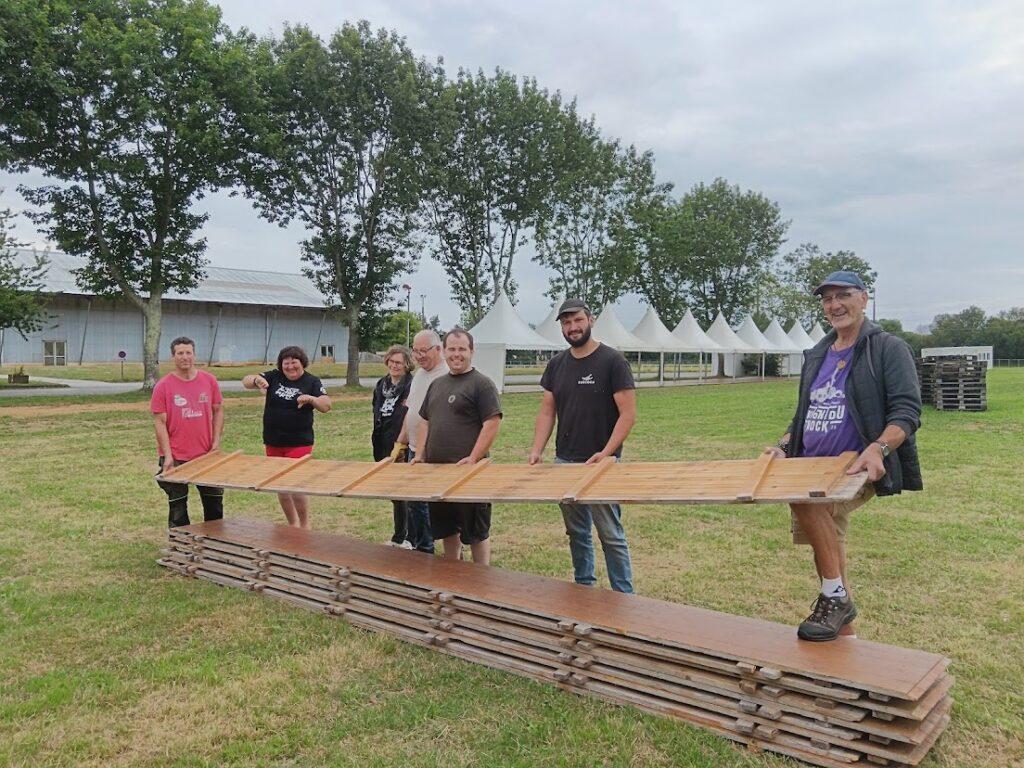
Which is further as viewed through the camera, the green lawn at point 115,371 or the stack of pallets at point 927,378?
the green lawn at point 115,371

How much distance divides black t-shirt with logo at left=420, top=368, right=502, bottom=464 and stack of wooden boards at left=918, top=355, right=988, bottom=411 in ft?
50.3

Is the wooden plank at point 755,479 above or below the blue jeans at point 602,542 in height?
above

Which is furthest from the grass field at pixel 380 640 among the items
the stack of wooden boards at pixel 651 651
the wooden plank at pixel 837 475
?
the wooden plank at pixel 837 475

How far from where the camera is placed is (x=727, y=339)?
36.4 m

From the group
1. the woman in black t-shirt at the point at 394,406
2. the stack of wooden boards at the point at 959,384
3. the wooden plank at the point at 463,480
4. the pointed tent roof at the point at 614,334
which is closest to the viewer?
the wooden plank at the point at 463,480

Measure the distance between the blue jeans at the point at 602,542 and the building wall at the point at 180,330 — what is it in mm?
38308

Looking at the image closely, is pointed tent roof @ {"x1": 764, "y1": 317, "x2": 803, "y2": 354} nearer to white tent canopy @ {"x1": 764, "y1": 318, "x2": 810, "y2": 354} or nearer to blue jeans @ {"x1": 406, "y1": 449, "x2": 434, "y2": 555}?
white tent canopy @ {"x1": 764, "y1": 318, "x2": 810, "y2": 354}

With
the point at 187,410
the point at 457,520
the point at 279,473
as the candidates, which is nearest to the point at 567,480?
the point at 457,520

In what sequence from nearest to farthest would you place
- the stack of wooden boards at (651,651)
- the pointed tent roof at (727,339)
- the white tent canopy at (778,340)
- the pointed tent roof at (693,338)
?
the stack of wooden boards at (651,651)
the pointed tent roof at (693,338)
the pointed tent roof at (727,339)
the white tent canopy at (778,340)

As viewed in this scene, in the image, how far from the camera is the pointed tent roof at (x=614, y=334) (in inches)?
1140

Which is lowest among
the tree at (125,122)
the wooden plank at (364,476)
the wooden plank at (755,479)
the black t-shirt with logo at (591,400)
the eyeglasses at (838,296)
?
the wooden plank at (364,476)

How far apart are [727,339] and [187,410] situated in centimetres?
3377

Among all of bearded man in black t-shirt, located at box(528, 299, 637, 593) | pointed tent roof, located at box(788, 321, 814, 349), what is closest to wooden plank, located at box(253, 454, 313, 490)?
bearded man in black t-shirt, located at box(528, 299, 637, 593)

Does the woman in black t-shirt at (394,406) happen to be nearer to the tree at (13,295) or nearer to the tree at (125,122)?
the tree at (125,122)
